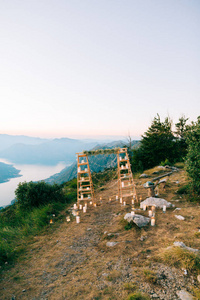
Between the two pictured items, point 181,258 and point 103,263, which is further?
point 103,263

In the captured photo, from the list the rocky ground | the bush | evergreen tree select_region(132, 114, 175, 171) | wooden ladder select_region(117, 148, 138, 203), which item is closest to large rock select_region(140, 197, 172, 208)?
the rocky ground

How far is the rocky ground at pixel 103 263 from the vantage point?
3.32 metres

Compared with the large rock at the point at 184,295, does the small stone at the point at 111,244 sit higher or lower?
lower

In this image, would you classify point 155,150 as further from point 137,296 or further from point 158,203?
point 137,296

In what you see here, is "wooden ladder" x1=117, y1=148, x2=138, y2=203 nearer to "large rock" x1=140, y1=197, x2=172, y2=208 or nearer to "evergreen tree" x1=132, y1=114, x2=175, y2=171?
"large rock" x1=140, y1=197, x2=172, y2=208

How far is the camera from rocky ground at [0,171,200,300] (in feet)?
10.9

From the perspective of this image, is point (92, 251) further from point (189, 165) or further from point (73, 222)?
point (189, 165)

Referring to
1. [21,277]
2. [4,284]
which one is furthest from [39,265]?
[4,284]

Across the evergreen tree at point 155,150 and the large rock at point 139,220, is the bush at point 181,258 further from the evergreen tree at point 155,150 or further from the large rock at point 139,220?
the evergreen tree at point 155,150

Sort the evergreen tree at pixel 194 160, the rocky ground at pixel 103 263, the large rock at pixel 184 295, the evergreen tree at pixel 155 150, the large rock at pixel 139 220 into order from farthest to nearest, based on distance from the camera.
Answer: the evergreen tree at pixel 155 150
the evergreen tree at pixel 194 160
the large rock at pixel 139 220
the rocky ground at pixel 103 263
the large rock at pixel 184 295

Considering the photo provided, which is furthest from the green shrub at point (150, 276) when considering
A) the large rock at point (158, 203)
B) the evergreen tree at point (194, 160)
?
the evergreen tree at point (194, 160)

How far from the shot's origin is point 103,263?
170 inches

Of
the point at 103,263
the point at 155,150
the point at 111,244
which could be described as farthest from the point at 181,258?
the point at 155,150

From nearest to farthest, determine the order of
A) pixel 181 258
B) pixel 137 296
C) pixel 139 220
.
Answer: pixel 137 296 → pixel 181 258 → pixel 139 220
